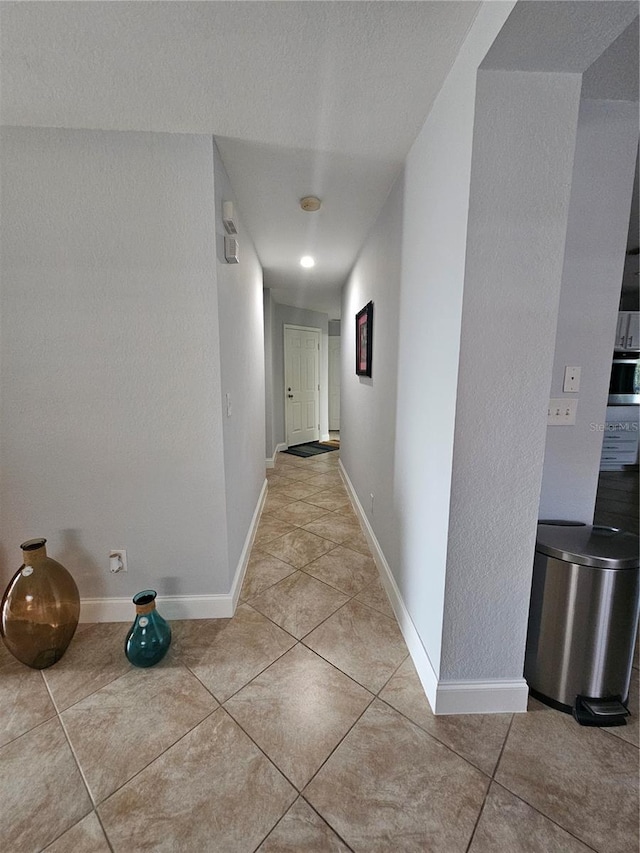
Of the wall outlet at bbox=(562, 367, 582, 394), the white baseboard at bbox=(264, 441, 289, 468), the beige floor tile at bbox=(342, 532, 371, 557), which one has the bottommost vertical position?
the beige floor tile at bbox=(342, 532, 371, 557)

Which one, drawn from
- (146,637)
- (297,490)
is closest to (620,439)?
(146,637)

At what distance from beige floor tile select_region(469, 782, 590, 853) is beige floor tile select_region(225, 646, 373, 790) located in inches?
18.3

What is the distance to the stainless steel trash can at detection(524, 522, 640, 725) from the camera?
4.12ft

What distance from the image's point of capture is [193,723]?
1284mm

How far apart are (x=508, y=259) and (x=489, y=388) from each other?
41 centimetres

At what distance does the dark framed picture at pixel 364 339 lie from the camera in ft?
8.61

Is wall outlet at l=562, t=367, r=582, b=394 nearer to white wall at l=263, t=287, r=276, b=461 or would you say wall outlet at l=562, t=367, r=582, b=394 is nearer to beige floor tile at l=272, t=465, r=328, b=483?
beige floor tile at l=272, t=465, r=328, b=483

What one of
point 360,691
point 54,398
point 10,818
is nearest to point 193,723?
point 10,818

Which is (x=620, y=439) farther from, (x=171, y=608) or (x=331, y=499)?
(x=171, y=608)

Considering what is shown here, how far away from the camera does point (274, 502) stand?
3543 mm

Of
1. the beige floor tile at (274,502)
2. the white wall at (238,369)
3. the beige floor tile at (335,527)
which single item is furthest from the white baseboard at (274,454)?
the beige floor tile at (335,527)

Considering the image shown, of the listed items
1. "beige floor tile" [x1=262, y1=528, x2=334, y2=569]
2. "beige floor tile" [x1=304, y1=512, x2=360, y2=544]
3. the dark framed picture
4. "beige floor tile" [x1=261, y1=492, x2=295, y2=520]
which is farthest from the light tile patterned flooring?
the dark framed picture

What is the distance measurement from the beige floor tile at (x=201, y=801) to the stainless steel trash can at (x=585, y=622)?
1.04 metres

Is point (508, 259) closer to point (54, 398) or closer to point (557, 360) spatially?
point (557, 360)
